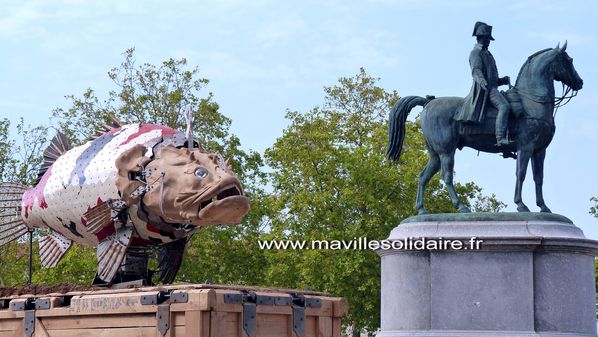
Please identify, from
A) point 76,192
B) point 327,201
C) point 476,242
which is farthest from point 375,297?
point 76,192

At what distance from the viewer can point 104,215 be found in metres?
13.2

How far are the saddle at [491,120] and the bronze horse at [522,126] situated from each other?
18 mm

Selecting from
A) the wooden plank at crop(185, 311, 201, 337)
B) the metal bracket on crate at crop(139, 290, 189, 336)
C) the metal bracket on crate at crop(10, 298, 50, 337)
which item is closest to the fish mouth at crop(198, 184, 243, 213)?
the metal bracket on crate at crop(10, 298, 50, 337)

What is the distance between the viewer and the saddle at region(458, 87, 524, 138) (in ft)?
59.1

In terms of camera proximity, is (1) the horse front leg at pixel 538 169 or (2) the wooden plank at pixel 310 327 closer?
(2) the wooden plank at pixel 310 327

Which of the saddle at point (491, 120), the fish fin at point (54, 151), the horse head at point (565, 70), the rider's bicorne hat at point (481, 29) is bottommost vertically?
the fish fin at point (54, 151)

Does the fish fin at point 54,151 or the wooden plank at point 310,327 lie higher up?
the fish fin at point 54,151

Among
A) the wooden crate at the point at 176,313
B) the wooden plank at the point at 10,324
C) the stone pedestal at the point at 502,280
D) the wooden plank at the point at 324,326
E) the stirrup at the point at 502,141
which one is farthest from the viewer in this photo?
the stirrup at the point at 502,141

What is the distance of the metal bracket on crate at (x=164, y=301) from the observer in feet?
29.5

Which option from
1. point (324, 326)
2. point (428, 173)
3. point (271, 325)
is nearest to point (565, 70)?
point (428, 173)

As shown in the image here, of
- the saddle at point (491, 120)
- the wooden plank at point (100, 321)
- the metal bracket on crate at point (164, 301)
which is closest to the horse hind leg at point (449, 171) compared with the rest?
the saddle at point (491, 120)

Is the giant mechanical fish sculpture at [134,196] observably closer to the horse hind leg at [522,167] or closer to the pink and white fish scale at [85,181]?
the pink and white fish scale at [85,181]

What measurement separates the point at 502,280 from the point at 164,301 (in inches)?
360

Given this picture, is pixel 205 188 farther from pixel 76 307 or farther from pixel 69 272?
pixel 69 272
